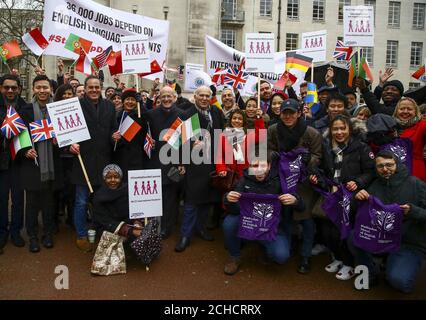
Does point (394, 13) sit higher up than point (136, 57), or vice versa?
point (394, 13)

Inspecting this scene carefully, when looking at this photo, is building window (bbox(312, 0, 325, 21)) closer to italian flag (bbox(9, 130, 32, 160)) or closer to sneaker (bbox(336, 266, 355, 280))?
sneaker (bbox(336, 266, 355, 280))

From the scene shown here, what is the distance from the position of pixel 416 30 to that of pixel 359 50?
41177 millimetres

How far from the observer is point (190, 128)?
5.79 m

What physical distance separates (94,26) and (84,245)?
15.0 feet

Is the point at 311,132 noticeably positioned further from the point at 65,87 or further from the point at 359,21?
the point at 359,21

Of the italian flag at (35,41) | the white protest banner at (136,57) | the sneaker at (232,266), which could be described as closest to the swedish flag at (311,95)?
the white protest banner at (136,57)

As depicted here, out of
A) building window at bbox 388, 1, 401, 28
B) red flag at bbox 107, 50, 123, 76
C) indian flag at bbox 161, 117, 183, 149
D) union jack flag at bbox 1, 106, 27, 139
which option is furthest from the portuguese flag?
building window at bbox 388, 1, 401, 28

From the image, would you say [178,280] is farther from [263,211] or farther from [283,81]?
[283,81]

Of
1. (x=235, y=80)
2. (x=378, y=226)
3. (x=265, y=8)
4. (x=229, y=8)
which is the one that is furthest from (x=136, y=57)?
(x=265, y=8)

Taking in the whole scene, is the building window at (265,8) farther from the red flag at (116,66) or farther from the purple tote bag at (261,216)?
the purple tote bag at (261,216)

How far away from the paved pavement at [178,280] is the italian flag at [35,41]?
3.48 m

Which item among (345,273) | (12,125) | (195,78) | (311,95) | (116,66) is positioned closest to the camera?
(345,273)

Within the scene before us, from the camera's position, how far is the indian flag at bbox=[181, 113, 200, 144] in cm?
575

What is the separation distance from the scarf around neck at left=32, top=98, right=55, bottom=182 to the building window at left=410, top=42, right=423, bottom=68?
44.6 metres
